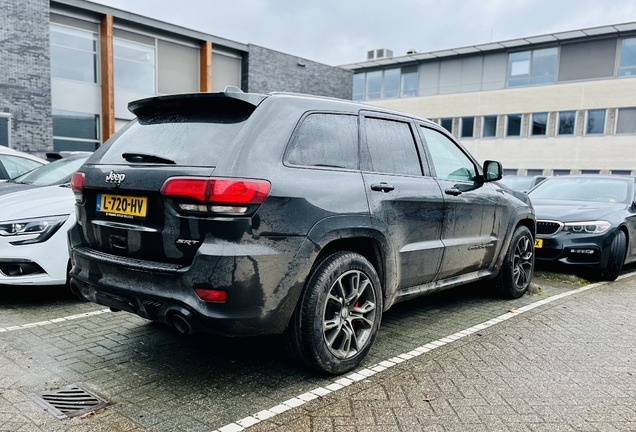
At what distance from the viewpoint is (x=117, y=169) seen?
344cm

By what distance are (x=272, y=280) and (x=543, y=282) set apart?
5213mm

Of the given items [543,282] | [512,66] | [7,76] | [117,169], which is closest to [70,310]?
[117,169]

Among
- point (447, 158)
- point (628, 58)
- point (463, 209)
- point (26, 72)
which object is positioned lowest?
point (463, 209)

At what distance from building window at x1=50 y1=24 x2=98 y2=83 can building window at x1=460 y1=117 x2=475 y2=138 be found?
22.1 meters

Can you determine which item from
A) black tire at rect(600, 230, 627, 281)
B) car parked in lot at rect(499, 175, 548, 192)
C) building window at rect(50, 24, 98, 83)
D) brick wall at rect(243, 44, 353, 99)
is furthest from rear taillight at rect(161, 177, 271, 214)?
brick wall at rect(243, 44, 353, 99)

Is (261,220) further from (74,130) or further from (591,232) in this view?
(74,130)

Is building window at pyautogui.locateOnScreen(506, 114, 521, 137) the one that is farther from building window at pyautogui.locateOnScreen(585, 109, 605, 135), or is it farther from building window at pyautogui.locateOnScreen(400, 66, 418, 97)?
building window at pyautogui.locateOnScreen(400, 66, 418, 97)

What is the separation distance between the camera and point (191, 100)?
11.4 ft

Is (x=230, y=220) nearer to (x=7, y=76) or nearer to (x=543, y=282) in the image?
(x=543, y=282)

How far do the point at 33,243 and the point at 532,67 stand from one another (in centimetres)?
3170

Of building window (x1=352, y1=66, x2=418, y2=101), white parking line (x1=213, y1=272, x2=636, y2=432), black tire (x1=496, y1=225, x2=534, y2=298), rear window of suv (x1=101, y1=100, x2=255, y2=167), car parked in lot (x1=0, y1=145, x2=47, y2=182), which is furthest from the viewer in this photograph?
building window (x1=352, y1=66, x2=418, y2=101)

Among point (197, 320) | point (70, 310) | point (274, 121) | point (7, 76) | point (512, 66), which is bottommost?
point (70, 310)

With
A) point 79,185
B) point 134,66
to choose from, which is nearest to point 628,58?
point 134,66

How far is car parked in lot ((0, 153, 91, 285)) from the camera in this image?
4.96 metres
